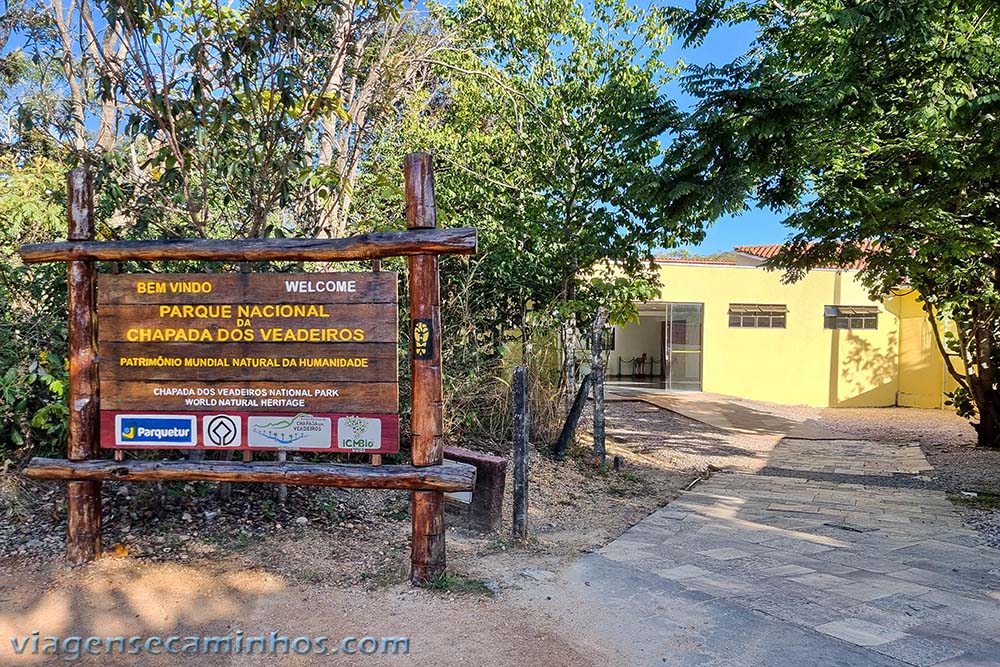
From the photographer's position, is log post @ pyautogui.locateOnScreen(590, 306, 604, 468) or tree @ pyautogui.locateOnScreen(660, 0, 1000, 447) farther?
log post @ pyautogui.locateOnScreen(590, 306, 604, 468)

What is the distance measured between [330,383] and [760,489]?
5637 millimetres

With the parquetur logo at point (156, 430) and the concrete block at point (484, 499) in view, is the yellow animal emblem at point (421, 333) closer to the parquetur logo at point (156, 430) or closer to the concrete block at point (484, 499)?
the parquetur logo at point (156, 430)

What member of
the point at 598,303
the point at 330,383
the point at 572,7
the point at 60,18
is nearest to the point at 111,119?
the point at 60,18

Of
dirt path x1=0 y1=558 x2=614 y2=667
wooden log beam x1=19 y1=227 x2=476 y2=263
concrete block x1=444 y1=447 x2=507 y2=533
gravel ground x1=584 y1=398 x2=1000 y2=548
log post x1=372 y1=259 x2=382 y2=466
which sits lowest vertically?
gravel ground x1=584 y1=398 x2=1000 y2=548

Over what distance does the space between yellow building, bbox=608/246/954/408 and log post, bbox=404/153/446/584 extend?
49.7 ft

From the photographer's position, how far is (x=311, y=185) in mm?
6035

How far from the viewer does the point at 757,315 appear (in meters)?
19.0

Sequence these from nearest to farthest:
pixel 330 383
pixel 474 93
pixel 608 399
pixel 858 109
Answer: pixel 330 383
pixel 858 109
pixel 474 93
pixel 608 399

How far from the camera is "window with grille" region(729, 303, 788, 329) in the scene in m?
18.9

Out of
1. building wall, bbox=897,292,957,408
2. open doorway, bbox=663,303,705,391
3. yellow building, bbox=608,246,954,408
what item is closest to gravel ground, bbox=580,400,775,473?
open doorway, bbox=663,303,705,391

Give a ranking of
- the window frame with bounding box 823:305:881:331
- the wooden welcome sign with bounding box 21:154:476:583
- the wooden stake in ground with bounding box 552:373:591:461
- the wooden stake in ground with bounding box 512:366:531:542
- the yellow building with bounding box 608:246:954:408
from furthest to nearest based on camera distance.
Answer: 1. the window frame with bounding box 823:305:881:331
2. the yellow building with bounding box 608:246:954:408
3. the wooden stake in ground with bounding box 552:373:591:461
4. the wooden stake in ground with bounding box 512:366:531:542
5. the wooden welcome sign with bounding box 21:154:476:583

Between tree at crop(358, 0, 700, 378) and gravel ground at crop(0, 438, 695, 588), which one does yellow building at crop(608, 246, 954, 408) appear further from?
gravel ground at crop(0, 438, 695, 588)

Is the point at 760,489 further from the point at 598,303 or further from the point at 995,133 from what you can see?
the point at 995,133

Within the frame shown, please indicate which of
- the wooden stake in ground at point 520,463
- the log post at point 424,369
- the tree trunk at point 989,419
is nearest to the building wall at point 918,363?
the tree trunk at point 989,419
